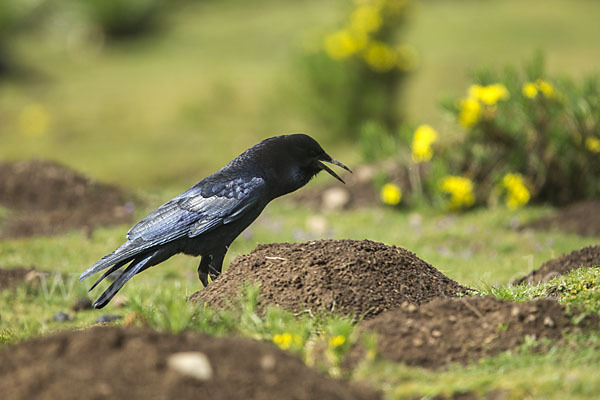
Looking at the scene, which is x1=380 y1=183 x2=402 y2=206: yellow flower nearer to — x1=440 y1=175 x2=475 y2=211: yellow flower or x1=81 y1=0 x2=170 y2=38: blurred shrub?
x1=440 y1=175 x2=475 y2=211: yellow flower

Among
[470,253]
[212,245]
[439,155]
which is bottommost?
[470,253]

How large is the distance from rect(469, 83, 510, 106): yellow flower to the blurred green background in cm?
58

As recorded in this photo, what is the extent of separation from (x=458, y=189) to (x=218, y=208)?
4183 mm

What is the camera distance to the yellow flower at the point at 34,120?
14352 mm

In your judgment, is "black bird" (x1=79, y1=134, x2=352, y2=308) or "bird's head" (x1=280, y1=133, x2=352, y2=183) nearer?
"black bird" (x1=79, y1=134, x2=352, y2=308)

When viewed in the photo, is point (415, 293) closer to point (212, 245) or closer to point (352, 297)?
point (352, 297)

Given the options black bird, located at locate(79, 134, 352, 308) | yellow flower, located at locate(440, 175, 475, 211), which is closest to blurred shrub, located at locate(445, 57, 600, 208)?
yellow flower, located at locate(440, 175, 475, 211)

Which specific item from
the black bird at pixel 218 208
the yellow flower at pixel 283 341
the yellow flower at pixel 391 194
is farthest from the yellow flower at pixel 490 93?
the yellow flower at pixel 283 341

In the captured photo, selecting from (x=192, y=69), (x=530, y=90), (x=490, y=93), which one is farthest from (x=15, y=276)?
(x=192, y=69)

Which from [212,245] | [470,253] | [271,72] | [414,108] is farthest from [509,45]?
[212,245]

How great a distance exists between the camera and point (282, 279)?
4172 millimetres

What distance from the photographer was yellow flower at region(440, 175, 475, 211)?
8.56 m

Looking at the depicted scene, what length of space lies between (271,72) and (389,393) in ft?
47.0

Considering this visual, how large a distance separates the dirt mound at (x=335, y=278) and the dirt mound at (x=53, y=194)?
4.59 metres
